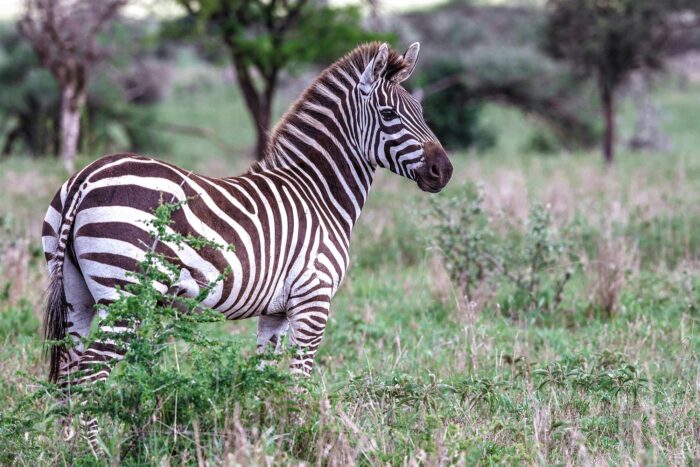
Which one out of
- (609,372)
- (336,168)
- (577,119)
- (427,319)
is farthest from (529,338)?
(577,119)

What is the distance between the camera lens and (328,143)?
5.08 metres

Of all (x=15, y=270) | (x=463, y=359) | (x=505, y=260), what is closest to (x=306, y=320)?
(x=463, y=359)

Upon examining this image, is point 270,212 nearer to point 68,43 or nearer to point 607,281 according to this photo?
point 607,281

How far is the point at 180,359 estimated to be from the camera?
5.77m

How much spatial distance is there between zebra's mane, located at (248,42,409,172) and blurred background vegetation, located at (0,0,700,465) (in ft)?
4.15

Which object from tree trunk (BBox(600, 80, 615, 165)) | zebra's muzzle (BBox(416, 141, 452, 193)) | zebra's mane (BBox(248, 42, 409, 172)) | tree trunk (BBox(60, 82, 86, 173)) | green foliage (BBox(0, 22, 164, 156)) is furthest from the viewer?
green foliage (BBox(0, 22, 164, 156))

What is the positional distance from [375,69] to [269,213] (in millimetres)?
1178

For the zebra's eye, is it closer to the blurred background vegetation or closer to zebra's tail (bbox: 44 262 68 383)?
the blurred background vegetation

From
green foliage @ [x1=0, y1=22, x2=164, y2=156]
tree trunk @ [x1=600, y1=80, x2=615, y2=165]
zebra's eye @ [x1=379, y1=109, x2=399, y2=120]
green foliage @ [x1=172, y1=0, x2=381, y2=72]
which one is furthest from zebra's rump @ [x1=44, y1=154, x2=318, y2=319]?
green foliage @ [x1=0, y1=22, x2=164, y2=156]

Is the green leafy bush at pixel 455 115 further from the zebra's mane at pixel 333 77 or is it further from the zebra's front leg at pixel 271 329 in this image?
the zebra's front leg at pixel 271 329

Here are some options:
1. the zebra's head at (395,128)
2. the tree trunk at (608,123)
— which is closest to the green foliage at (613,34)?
the tree trunk at (608,123)

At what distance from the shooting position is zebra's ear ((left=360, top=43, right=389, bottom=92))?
4809mm

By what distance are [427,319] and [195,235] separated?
3332 mm

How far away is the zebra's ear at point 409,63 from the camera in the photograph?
5.07 metres
